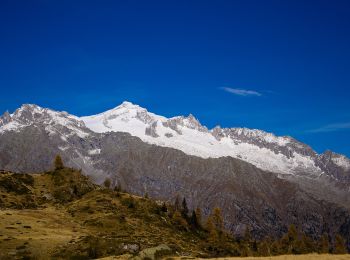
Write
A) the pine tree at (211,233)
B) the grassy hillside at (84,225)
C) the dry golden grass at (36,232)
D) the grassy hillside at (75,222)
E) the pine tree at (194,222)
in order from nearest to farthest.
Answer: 1. the dry golden grass at (36,232)
2. the grassy hillside at (84,225)
3. the grassy hillside at (75,222)
4. the pine tree at (211,233)
5. the pine tree at (194,222)

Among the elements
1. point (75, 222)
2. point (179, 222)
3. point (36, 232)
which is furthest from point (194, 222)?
point (36, 232)

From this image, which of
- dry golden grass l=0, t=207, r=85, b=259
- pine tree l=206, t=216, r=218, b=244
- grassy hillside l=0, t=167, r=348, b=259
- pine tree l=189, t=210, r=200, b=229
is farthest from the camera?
pine tree l=189, t=210, r=200, b=229

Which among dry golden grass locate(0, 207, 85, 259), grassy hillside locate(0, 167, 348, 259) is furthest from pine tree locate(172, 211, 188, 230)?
dry golden grass locate(0, 207, 85, 259)

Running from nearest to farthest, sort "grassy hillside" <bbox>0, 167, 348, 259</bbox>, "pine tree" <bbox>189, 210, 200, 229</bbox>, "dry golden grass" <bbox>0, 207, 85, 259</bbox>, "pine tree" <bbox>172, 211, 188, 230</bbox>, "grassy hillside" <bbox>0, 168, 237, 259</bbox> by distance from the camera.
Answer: "dry golden grass" <bbox>0, 207, 85, 259</bbox>, "grassy hillside" <bbox>0, 167, 348, 259</bbox>, "grassy hillside" <bbox>0, 168, 237, 259</bbox>, "pine tree" <bbox>172, 211, 188, 230</bbox>, "pine tree" <bbox>189, 210, 200, 229</bbox>

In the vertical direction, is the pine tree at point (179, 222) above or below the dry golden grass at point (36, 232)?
above

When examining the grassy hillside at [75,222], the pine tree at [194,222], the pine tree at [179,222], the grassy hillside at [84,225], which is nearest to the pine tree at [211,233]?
the grassy hillside at [84,225]

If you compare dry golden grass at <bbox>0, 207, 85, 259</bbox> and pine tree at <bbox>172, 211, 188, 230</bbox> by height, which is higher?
pine tree at <bbox>172, 211, 188, 230</bbox>

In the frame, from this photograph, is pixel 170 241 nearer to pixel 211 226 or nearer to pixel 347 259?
pixel 211 226

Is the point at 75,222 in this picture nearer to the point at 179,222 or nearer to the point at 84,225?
the point at 84,225

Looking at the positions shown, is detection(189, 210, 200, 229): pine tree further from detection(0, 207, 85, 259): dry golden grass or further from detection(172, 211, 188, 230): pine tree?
detection(0, 207, 85, 259): dry golden grass

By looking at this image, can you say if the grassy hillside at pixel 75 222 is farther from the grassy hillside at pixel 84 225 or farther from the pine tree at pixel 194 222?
the pine tree at pixel 194 222

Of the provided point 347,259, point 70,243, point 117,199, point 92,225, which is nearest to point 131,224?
point 92,225

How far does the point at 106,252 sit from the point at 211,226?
10172cm

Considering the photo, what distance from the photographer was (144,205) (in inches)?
6294
